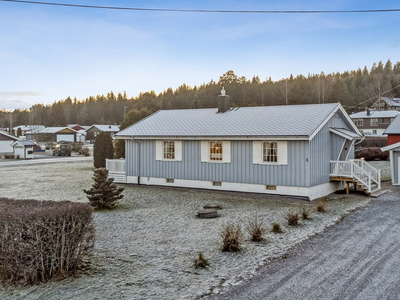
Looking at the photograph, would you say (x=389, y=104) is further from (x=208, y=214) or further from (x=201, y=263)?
(x=201, y=263)

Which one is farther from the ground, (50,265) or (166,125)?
(166,125)

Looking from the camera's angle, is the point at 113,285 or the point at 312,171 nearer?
the point at 113,285

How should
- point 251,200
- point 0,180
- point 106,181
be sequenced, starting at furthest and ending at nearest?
point 0,180 < point 251,200 < point 106,181

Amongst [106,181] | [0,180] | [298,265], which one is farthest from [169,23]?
[298,265]

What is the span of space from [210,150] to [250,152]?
88.8 inches

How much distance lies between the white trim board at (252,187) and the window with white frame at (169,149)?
52.6 inches

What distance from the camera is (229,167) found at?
57.4 feet

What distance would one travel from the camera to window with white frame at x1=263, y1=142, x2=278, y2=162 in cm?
1634

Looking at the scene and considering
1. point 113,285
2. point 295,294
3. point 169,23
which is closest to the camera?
point 295,294

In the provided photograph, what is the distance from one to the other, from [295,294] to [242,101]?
249 feet

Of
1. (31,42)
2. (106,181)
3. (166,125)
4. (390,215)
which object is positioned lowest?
(390,215)

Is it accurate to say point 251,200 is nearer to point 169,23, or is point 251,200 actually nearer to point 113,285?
point 113,285

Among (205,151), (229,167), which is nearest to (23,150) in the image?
(205,151)

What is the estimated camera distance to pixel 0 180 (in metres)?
22.4
